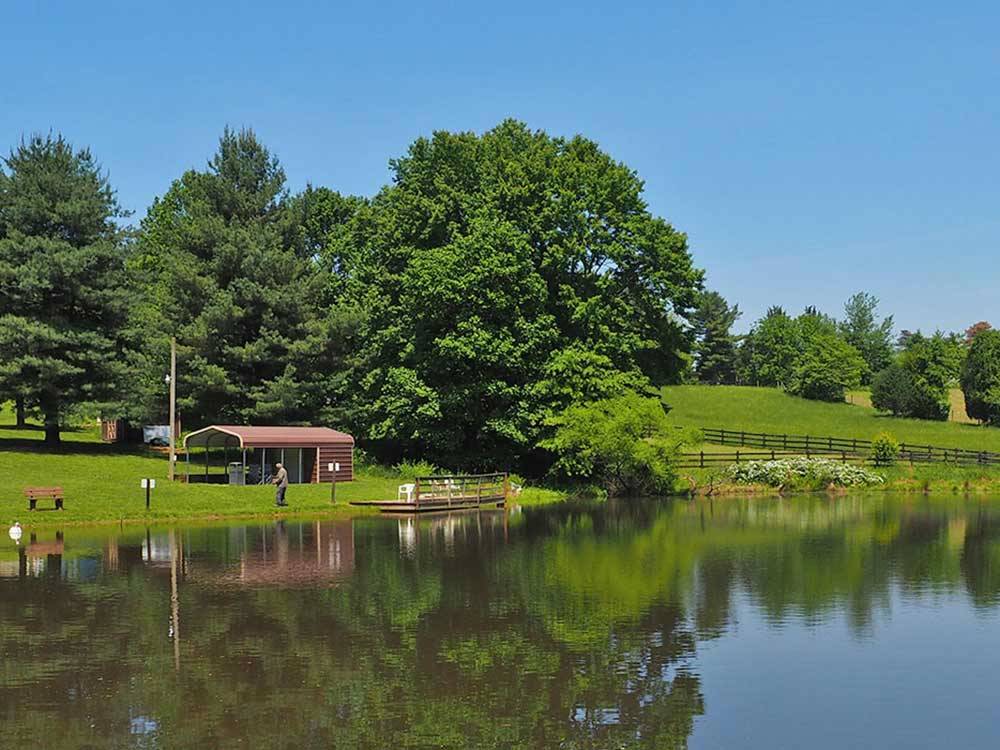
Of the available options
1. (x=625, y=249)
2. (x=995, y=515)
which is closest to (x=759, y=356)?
(x=625, y=249)

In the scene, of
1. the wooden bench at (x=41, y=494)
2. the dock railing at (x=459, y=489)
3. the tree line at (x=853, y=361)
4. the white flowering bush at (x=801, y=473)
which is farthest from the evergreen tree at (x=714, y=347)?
the wooden bench at (x=41, y=494)

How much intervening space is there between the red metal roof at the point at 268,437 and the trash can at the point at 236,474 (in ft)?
4.32

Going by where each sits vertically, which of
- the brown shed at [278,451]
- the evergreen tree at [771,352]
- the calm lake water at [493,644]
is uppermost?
the evergreen tree at [771,352]

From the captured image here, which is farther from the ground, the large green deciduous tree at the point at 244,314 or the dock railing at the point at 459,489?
the large green deciduous tree at the point at 244,314

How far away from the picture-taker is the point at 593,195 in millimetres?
61688

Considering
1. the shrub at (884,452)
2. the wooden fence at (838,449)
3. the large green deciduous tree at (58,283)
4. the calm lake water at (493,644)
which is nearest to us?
the calm lake water at (493,644)

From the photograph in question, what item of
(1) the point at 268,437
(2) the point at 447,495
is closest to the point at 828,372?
(2) the point at 447,495

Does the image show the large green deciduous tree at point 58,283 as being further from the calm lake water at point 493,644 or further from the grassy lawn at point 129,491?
the calm lake water at point 493,644

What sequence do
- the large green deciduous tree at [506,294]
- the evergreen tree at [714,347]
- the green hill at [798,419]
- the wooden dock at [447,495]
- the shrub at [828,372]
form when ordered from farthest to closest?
the evergreen tree at [714,347] → the shrub at [828,372] → the green hill at [798,419] → the large green deciduous tree at [506,294] → the wooden dock at [447,495]

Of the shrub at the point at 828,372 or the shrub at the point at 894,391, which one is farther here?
the shrub at the point at 828,372

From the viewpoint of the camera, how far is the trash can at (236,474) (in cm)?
5028

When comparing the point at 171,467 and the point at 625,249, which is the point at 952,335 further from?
the point at 171,467

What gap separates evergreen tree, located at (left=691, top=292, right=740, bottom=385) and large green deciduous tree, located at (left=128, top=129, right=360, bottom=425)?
9985cm

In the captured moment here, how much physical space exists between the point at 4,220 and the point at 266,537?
3236cm
